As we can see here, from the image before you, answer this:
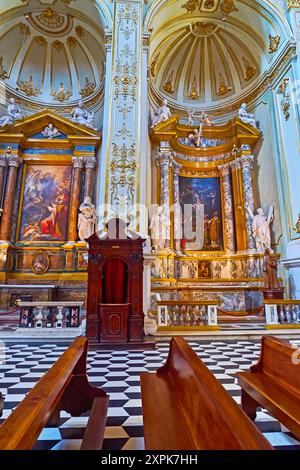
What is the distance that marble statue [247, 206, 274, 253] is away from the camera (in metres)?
9.84

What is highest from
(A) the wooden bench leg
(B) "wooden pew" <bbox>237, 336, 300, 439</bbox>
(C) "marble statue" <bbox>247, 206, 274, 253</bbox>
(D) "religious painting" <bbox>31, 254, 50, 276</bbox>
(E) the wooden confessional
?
(C) "marble statue" <bbox>247, 206, 274, 253</bbox>

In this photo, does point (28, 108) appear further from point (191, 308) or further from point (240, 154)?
point (191, 308)

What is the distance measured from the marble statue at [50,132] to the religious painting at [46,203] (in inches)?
45.5

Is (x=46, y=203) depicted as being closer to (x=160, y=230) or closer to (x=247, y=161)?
(x=160, y=230)

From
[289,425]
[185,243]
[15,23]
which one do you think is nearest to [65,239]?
[185,243]

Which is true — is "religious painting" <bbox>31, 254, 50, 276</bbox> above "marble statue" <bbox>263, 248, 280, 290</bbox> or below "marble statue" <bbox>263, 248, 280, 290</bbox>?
above

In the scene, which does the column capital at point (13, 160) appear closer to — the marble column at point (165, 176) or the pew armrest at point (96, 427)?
the marble column at point (165, 176)

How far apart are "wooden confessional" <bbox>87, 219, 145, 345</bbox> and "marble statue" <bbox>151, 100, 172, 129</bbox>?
676 centimetres

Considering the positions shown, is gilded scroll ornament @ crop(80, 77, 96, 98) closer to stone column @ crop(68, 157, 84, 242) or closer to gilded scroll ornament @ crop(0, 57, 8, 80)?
gilded scroll ornament @ crop(0, 57, 8, 80)

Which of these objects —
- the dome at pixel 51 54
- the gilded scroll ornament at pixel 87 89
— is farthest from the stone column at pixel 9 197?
the gilded scroll ornament at pixel 87 89

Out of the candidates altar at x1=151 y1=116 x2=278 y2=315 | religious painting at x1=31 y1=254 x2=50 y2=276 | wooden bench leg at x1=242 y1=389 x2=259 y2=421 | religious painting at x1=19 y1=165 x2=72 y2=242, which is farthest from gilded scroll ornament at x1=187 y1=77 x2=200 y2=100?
wooden bench leg at x1=242 y1=389 x2=259 y2=421

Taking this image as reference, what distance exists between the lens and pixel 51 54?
1203 centimetres

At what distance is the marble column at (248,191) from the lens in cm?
1027

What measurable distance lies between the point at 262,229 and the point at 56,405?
945 cm
